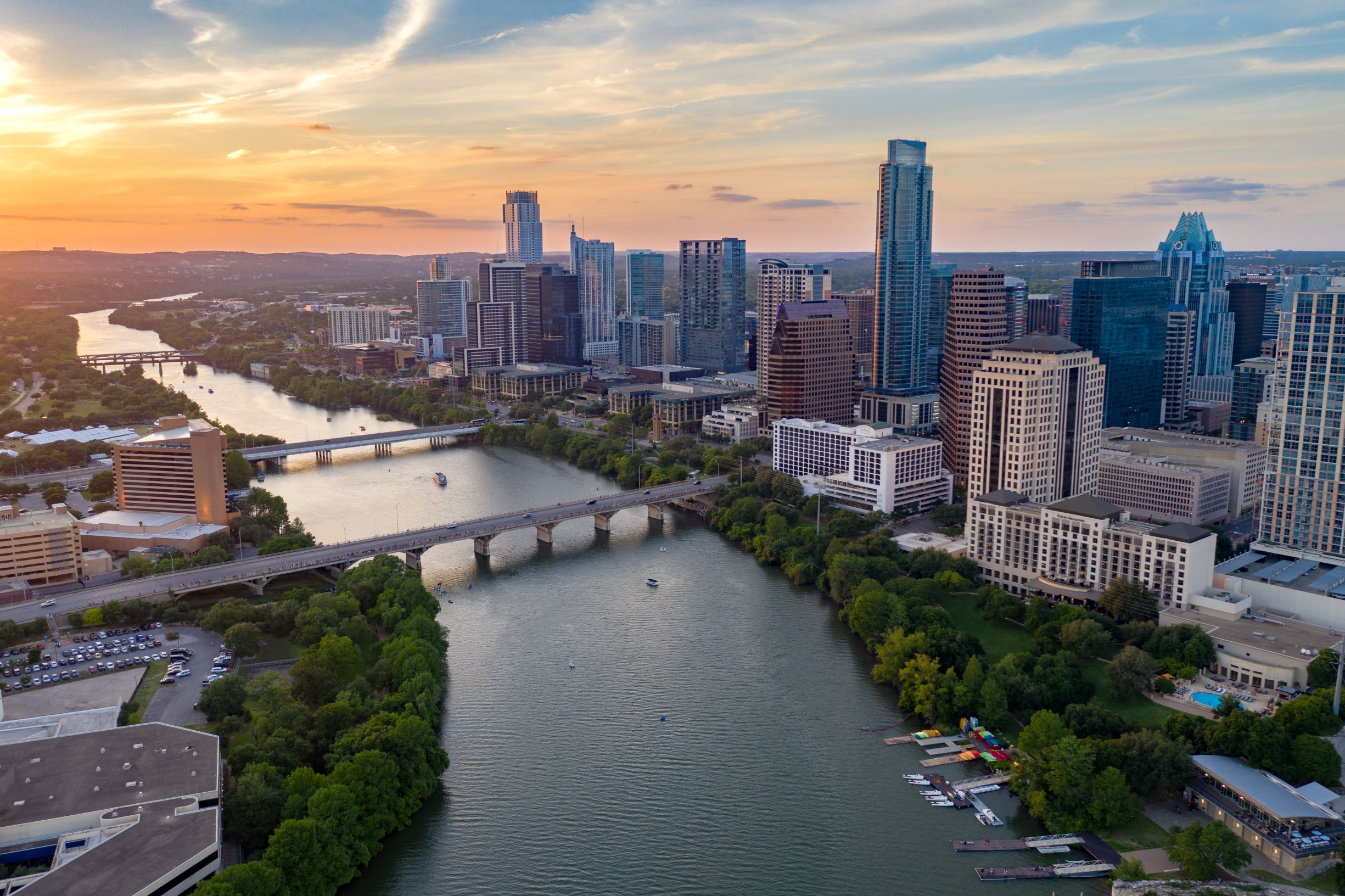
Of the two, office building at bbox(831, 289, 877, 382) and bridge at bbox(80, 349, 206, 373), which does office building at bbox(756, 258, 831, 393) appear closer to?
office building at bbox(831, 289, 877, 382)

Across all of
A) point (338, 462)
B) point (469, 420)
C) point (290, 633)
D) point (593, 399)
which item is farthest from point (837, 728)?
point (593, 399)

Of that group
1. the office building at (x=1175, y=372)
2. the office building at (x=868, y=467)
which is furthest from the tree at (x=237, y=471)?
the office building at (x=1175, y=372)

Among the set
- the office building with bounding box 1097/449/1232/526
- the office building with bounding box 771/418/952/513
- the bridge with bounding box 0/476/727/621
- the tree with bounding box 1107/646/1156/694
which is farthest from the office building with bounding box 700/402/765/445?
the tree with bounding box 1107/646/1156/694

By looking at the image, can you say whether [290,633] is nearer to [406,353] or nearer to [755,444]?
[755,444]

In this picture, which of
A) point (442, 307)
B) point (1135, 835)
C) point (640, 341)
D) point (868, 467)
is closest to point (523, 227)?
point (442, 307)

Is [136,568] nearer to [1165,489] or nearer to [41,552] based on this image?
[41,552]

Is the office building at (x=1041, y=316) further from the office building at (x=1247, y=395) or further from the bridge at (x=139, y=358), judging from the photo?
the bridge at (x=139, y=358)

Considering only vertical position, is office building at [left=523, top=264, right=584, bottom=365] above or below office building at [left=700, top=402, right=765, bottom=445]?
above
